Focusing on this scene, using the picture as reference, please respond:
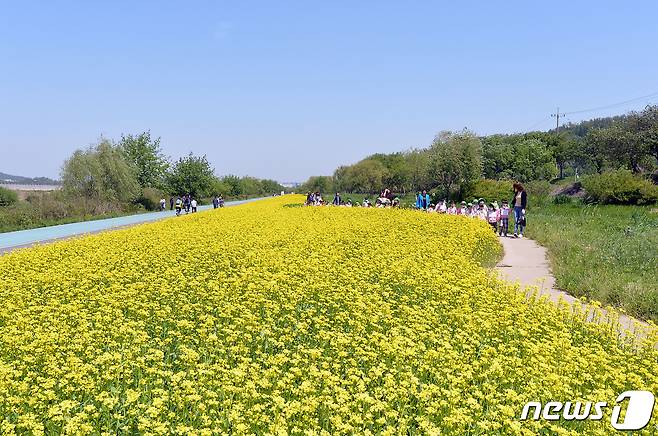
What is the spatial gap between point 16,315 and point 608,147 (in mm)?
60419

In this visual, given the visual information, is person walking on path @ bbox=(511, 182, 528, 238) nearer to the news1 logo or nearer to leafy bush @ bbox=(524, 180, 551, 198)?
the news1 logo

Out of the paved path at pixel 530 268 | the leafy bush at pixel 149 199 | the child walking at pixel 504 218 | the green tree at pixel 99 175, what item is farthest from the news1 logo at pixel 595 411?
the leafy bush at pixel 149 199

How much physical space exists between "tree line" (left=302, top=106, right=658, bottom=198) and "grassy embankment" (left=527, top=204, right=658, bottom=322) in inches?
970

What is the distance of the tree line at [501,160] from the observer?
52.7 m

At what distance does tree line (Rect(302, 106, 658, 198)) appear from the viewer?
5266 cm

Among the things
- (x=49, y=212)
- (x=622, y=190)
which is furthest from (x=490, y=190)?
(x=49, y=212)

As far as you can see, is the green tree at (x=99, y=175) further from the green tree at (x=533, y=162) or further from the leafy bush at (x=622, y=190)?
the green tree at (x=533, y=162)

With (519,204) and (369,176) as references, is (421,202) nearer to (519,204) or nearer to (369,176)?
(519,204)

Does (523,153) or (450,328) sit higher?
(523,153)

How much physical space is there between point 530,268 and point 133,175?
46.6m

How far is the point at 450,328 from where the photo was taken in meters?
6.57

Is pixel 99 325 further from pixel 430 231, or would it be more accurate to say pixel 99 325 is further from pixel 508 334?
pixel 430 231

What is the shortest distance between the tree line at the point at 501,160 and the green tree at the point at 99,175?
3147cm

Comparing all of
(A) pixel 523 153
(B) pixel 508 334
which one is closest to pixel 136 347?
(B) pixel 508 334
